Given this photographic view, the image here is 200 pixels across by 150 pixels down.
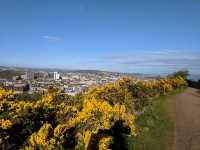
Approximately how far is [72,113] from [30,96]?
3663 mm

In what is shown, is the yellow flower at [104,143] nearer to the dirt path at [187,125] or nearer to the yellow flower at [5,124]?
the yellow flower at [5,124]

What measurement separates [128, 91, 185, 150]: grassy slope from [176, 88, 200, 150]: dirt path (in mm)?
277

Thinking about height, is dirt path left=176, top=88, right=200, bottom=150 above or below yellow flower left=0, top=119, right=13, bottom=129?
below

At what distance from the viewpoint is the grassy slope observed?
11680 millimetres

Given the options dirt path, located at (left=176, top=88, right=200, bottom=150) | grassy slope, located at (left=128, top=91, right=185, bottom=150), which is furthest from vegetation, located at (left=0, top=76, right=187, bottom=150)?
dirt path, located at (left=176, top=88, right=200, bottom=150)

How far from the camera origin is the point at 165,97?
25062mm

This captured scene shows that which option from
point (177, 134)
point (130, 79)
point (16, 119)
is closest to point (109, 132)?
point (16, 119)

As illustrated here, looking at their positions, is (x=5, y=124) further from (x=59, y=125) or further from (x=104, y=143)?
(x=104, y=143)

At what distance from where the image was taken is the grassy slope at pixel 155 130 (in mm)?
11680

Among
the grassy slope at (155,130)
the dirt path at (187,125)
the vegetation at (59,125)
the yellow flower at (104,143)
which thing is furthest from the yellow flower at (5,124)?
the dirt path at (187,125)

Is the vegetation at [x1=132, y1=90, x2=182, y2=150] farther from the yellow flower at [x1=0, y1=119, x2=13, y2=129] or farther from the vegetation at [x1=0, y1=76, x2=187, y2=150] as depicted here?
the yellow flower at [x1=0, y1=119, x2=13, y2=129]

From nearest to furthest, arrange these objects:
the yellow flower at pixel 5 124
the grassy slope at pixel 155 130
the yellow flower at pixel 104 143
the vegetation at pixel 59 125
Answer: the yellow flower at pixel 5 124, the vegetation at pixel 59 125, the yellow flower at pixel 104 143, the grassy slope at pixel 155 130

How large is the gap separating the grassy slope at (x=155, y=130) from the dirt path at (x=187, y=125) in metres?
0.28

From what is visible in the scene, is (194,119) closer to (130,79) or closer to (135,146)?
(130,79)
